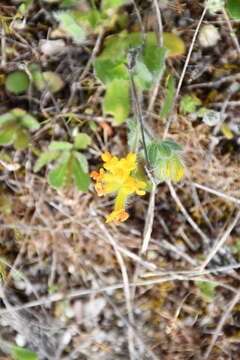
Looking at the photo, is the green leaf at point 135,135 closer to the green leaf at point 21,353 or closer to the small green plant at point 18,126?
the small green plant at point 18,126

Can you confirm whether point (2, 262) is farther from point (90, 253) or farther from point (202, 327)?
point (202, 327)

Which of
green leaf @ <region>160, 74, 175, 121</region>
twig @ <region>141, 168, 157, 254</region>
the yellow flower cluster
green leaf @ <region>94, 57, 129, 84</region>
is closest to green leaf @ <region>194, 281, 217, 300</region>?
twig @ <region>141, 168, 157, 254</region>

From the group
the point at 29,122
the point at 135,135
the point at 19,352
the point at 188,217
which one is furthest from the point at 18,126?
the point at 19,352

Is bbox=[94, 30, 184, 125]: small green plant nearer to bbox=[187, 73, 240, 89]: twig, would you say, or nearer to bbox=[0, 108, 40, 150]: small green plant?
bbox=[187, 73, 240, 89]: twig

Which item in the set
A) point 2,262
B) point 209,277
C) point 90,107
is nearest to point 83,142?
point 90,107

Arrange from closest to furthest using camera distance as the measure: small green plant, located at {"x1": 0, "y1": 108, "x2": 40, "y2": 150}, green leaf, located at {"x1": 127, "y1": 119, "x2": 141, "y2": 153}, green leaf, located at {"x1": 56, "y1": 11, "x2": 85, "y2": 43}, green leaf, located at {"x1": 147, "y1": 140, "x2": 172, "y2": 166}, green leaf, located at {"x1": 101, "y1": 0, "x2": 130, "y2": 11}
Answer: green leaf, located at {"x1": 147, "y1": 140, "x2": 172, "y2": 166}, green leaf, located at {"x1": 127, "y1": 119, "x2": 141, "y2": 153}, green leaf, located at {"x1": 101, "y1": 0, "x2": 130, "y2": 11}, green leaf, located at {"x1": 56, "y1": 11, "x2": 85, "y2": 43}, small green plant, located at {"x1": 0, "y1": 108, "x2": 40, "y2": 150}
